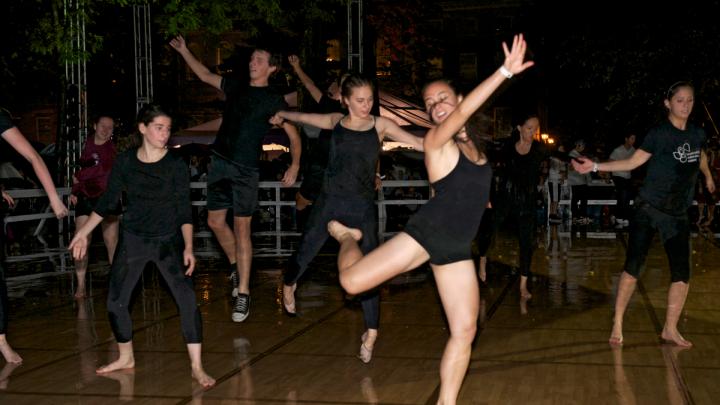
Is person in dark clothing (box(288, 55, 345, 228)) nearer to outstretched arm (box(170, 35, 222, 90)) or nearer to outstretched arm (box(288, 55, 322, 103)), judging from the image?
outstretched arm (box(288, 55, 322, 103))

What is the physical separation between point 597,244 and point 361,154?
1041cm

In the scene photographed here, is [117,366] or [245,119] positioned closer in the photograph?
[117,366]

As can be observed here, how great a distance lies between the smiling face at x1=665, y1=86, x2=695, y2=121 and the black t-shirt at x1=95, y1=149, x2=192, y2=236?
3.83m

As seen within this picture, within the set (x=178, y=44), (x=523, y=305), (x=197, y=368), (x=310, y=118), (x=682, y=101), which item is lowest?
(x=523, y=305)

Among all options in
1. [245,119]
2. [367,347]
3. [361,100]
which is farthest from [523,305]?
[361,100]

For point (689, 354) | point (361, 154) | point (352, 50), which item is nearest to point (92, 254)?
point (352, 50)

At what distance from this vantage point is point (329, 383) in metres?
6.24

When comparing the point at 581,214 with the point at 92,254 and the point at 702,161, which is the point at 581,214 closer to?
the point at 92,254

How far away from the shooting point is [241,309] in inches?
331

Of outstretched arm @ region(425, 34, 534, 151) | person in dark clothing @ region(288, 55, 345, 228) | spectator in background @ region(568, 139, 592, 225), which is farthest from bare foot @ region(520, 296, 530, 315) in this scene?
spectator in background @ region(568, 139, 592, 225)

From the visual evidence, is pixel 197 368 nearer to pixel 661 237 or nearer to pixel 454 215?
pixel 454 215

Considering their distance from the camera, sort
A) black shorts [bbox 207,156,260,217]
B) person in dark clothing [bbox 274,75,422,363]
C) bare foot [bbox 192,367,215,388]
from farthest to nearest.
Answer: black shorts [bbox 207,156,260,217] → person in dark clothing [bbox 274,75,422,363] → bare foot [bbox 192,367,215,388]

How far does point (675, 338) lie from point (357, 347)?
255 centimetres

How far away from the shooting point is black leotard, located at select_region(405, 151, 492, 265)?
4.97 metres
